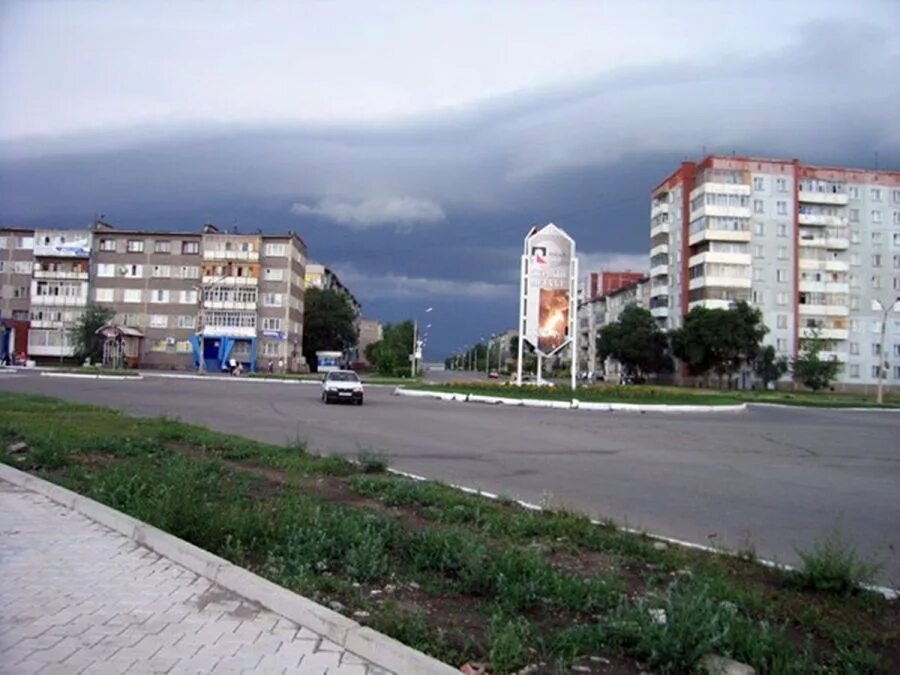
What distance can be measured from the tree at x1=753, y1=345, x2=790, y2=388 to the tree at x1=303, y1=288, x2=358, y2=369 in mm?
56770

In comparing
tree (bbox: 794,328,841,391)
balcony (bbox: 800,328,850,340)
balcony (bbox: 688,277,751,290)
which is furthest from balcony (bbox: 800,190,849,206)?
tree (bbox: 794,328,841,391)

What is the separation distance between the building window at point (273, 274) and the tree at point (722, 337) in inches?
1790

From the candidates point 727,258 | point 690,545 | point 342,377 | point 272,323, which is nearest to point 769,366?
point 727,258

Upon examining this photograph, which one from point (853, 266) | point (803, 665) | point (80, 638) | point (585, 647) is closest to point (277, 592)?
point (80, 638)

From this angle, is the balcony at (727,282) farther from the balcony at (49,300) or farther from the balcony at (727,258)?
the balcony at (49,300)

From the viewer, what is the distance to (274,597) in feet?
16.7

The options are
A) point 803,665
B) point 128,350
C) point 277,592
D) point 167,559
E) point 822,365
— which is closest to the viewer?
point 803,665

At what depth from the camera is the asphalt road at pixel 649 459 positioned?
9133mm

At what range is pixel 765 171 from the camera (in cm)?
8394

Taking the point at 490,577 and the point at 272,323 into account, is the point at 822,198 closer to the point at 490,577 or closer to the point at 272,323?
the point at 272,323

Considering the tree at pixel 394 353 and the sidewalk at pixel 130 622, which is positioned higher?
the tree at pixel 394 353

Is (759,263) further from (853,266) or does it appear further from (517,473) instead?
(517,473)

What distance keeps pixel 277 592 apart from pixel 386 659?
1.26 meters

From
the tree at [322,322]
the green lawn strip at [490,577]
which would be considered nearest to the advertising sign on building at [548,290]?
the green lawn strip at [490,577]
